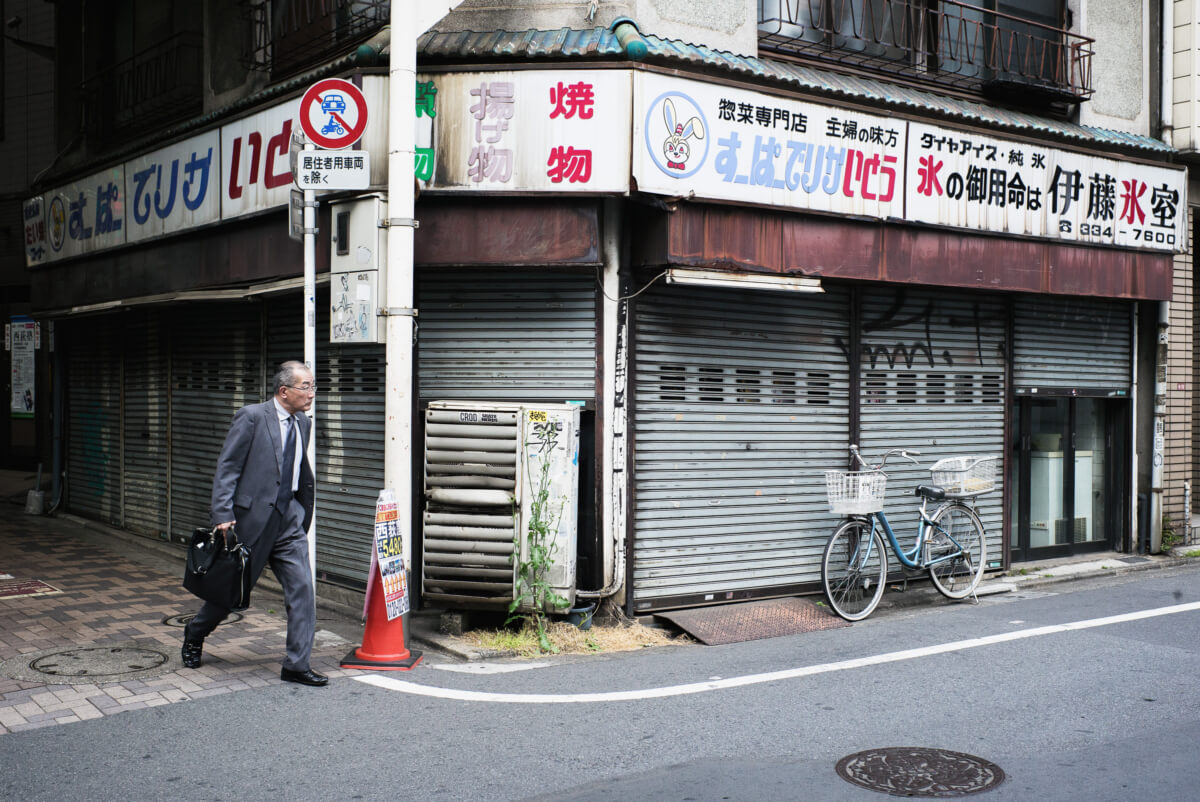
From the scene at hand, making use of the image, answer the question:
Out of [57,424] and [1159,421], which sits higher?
[1159,421]

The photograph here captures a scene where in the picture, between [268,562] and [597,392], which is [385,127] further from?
[268,562]

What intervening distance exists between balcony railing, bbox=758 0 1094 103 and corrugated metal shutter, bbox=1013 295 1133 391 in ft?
7.34

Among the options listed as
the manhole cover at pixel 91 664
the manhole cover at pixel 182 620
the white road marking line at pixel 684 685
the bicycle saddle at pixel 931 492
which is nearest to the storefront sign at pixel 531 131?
the white road marking line at pixel 684 685

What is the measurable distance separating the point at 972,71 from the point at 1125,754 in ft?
25.8

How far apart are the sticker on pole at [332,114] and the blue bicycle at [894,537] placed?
4632mm

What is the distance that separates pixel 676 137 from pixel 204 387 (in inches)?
241

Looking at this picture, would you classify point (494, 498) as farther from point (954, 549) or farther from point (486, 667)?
point (954, 549)

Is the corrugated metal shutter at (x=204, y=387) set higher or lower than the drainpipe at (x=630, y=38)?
lower

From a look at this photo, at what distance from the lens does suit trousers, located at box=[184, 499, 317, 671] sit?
6.40 meters

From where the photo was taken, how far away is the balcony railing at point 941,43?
31.2 feet

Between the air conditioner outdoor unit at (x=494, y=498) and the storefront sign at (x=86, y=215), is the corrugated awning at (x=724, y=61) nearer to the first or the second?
the air conditioner outdoor unit at (x=494, y=498)

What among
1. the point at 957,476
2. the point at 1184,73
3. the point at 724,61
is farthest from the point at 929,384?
the point at 1184,73

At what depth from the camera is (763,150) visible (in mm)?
8438

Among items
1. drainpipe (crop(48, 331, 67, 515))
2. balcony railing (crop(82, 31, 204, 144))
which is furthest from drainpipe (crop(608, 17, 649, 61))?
drainpipe (crop(48, 331, 67, 515))
